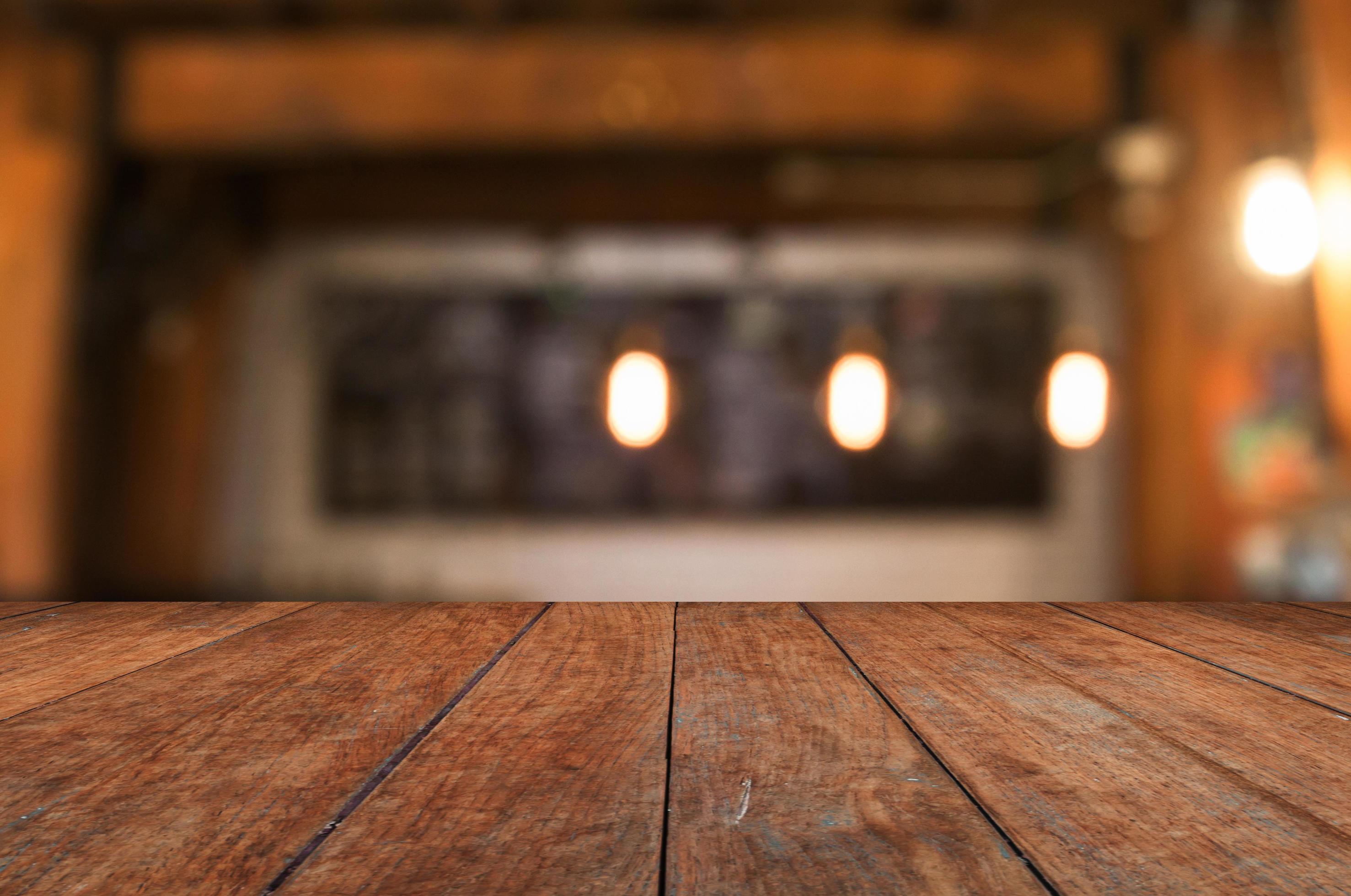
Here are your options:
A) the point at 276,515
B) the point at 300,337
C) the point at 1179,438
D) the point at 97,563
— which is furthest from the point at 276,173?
the point at 1179,438

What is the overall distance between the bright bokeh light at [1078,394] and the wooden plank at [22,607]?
11.1ft

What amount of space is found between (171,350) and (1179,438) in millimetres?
4027

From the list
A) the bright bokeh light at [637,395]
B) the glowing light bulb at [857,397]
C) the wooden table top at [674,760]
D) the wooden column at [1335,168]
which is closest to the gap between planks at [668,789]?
the wooden table top at [674,760]

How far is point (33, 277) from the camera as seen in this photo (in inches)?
135

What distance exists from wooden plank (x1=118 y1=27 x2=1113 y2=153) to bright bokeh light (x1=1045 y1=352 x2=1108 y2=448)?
833mm

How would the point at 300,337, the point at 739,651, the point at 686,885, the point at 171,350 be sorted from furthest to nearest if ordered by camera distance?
the point at 300,337, the point at 171,350, the point at 739,651, the point at 686,885

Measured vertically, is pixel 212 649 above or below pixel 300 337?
below

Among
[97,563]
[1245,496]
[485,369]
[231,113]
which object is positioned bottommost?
[97,563]

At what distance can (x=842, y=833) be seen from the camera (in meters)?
0.51

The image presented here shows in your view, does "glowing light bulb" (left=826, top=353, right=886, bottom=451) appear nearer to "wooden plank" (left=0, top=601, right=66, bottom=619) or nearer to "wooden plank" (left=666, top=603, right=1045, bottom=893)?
"wooden plank" (left=0, top=601, right=66, bottom=619)

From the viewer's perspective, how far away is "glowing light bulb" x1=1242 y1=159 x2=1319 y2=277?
8.91 ft

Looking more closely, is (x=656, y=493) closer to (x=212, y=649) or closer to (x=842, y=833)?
(x=212, y=649)

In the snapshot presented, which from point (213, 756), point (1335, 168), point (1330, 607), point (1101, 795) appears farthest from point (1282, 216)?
point (213, 756)

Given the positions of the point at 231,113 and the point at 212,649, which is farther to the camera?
the point at 231,113
